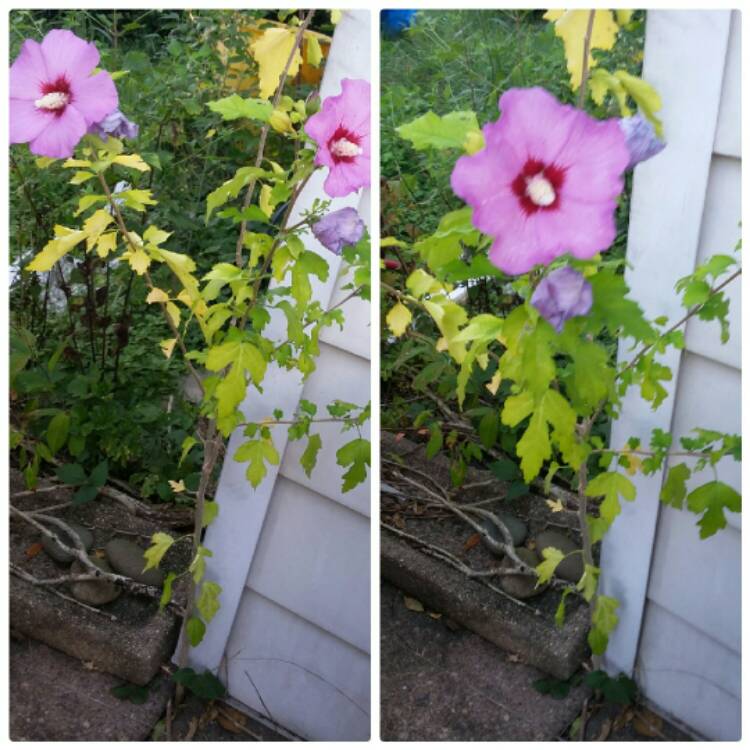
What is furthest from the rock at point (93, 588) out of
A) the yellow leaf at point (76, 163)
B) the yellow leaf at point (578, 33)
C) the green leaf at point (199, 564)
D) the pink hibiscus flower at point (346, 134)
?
the yellow leaf at point (578, 33)

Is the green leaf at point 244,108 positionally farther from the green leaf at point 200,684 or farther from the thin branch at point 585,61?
the green leaf at point 200,684

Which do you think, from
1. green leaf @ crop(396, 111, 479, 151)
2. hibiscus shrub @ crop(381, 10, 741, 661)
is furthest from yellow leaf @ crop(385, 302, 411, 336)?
green leaf @ crop(396, 111, 479, 151)

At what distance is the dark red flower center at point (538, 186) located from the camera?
4.84ft

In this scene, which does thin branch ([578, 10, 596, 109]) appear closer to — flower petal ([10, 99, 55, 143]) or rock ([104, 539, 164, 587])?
flower petal ([10, 99, 55, 143])

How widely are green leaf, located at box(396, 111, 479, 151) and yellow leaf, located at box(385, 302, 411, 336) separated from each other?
25 cm

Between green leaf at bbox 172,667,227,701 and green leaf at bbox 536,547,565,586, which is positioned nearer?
green leaf at bbox 536,547,565,586

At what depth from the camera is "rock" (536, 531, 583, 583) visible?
1.75 metres

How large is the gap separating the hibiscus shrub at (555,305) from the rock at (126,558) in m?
0.50

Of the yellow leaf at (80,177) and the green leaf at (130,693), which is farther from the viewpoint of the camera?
the green leaf at (130,693)

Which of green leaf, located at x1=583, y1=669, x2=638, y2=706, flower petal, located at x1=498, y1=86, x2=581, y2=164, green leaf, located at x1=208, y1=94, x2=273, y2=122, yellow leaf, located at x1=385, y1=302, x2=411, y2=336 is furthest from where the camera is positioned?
green leaf, located at x1=583, y1=669, x2=638, y2=706

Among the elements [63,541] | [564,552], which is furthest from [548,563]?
[63,541]

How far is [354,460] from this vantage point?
1769mm

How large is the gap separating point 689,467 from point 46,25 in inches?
46.4

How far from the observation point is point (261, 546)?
1.86 m
